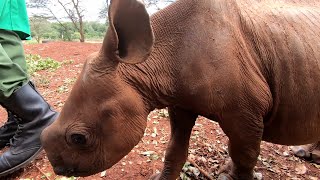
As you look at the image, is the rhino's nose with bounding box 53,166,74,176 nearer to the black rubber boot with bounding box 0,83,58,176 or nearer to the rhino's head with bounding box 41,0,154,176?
the rhino's head with bounding box 41,0,154,176

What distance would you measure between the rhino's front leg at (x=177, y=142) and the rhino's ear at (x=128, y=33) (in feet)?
2.31

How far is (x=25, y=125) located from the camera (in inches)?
111

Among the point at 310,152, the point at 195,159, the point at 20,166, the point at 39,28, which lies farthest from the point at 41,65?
the point at 39,28

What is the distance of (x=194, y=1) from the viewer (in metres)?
1.95

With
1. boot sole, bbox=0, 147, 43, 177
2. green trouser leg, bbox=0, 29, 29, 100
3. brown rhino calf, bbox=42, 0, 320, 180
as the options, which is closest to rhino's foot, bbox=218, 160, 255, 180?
brown rhino calf, bbox=42, 0, 320, 180

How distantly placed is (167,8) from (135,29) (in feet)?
1.31

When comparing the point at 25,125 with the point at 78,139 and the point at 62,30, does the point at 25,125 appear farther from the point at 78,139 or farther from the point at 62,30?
the point at 62,30

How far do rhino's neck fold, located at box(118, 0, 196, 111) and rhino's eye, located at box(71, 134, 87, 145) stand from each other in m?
0.38

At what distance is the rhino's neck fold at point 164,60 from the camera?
1.89m

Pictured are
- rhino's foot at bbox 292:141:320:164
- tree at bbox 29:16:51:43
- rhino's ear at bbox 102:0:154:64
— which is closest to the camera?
rhino's ear at bbox 102:0:154:64

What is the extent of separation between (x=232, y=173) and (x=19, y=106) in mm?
1735

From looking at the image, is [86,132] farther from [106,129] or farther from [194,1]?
[194,1]

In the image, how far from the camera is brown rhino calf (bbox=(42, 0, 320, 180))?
5.71 feet

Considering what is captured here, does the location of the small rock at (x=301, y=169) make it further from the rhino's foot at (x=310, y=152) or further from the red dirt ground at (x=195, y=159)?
the rhino's foot at (x=310, y=152)
